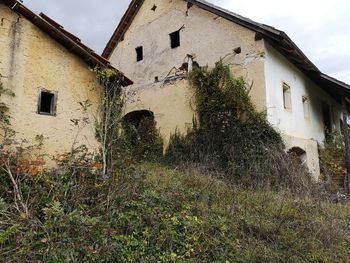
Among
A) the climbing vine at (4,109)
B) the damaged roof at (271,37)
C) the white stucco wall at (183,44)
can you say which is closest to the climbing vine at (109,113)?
the climbing vine at (4,109)

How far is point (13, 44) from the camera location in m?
7.38

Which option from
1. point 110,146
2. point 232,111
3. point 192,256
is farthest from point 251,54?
point 192,256

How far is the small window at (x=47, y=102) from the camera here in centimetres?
770

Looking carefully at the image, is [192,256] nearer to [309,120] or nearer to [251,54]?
[251,54]

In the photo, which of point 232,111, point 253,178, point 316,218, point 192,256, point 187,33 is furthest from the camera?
point 187,33

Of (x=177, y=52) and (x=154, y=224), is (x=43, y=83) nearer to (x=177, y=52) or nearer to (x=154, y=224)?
(x=154, y=224)

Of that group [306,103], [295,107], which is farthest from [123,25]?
[306,103]

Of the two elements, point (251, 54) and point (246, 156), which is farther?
point (251, 54)

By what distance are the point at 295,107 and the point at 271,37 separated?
131 inches

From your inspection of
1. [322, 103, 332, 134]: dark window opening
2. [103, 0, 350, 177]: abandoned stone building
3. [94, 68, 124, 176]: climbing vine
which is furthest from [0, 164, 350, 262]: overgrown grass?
[322, 103, 332, 134]: dark window opening

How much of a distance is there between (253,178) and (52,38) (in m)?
6.47

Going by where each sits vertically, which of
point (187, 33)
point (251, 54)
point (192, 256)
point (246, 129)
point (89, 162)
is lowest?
point (192, 256)

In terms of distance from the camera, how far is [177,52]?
13.4 metres

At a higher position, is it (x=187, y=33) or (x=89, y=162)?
(x=187, y=33)
